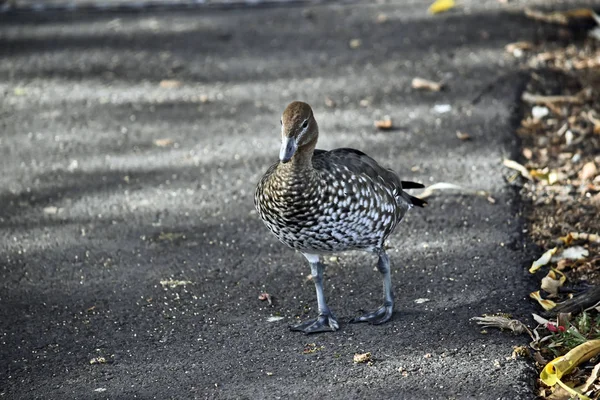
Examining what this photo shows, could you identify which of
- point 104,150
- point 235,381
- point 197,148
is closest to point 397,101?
point 197,148

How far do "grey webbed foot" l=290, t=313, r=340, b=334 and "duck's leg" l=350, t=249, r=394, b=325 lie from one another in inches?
5.5

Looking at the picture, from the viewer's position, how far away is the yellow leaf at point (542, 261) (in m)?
5.43

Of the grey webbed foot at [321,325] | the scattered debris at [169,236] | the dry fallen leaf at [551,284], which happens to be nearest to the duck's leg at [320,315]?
the grey webbed foot at [321,325]

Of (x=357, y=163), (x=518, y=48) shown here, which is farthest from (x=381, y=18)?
(x=357, y=163)

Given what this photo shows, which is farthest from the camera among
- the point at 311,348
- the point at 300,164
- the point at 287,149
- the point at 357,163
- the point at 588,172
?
the point at 588,172

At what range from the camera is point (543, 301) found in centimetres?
499

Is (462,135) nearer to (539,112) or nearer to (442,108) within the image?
(442,108)

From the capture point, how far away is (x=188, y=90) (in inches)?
335

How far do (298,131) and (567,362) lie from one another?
72.4 inches

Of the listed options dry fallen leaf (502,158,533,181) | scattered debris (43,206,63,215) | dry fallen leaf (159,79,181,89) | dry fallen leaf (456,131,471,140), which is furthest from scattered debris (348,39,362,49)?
scattered debris (43,206,63,215)

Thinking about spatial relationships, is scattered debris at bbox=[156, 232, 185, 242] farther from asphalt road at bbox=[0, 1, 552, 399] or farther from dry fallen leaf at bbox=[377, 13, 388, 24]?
dry fallen leaf at bbox=[377, 13, 388, 24]

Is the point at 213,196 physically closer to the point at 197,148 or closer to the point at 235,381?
the point at 197,148

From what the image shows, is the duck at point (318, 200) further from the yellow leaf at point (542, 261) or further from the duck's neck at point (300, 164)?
the yellow leaf at point (542, 261)

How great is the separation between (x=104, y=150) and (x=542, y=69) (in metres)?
4.27
